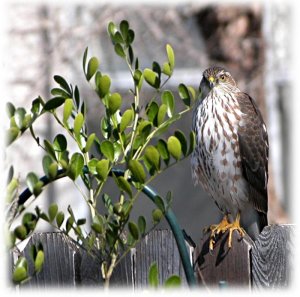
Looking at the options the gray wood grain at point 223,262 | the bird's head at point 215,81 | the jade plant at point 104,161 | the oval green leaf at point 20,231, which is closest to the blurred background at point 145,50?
the bird's head at point 215,81

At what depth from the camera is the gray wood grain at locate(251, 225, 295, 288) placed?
3203 millimetres

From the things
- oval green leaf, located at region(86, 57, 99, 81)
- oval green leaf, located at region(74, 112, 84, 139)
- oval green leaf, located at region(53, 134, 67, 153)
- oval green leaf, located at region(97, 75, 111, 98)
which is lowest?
oval green leaf, located at region(53, 134, 67, 153)

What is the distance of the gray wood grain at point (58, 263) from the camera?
10.7ft

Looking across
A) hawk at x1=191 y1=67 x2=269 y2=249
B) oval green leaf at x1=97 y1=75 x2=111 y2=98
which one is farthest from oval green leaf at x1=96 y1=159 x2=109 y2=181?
hawk at x1=191 y1=67 x2=269 y2=249

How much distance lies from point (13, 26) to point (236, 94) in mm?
3904

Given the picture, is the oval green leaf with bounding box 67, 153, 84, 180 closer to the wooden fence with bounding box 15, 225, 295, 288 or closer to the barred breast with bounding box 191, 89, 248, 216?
the wooden fence with bounding box 15, 225, 295, 288

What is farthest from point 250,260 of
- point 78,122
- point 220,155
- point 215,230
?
point 220,155

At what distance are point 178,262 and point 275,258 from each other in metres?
0.32

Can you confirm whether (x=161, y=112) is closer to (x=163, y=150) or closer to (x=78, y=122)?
(x=163, y=150)

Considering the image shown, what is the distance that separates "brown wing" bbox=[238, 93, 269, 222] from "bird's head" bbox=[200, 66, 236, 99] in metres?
0.31

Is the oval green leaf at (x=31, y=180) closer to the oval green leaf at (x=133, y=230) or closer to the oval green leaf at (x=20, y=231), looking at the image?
the oval green leaf at (x=20, y=231)

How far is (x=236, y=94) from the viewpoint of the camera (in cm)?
474

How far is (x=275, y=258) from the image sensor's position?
3211 millimetres

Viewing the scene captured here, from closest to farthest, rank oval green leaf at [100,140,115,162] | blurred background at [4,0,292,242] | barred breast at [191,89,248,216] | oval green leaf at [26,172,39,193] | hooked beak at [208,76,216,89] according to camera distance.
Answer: oval green leaf at [26,172,39,193], oval green leaf at [100,140,115,162], barred breast at [191,89,248,216], hooked beak at [208,76,216,89], blurred background at [4,0,292,242]
